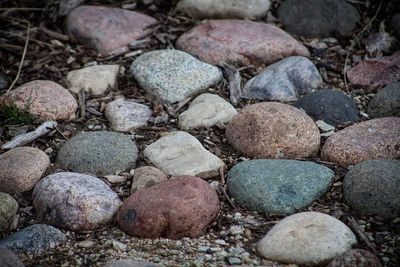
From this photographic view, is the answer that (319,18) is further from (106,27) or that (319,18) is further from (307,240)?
(307,240)

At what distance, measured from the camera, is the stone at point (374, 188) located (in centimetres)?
250

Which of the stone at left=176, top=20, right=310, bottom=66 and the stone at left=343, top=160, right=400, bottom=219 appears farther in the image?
the stone at left=176, top=20, right=310, bottom=66

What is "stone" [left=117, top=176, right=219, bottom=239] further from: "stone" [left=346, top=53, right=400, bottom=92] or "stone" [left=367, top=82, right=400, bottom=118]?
"stone" [left=346, top=53, right=400, bottom=92]

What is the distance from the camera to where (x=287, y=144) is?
117 inches

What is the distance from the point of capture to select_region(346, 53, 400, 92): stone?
144 inches

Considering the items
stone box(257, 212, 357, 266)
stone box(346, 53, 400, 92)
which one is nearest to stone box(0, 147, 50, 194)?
stone box(257, 212, 357, 266)

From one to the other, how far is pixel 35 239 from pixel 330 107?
1904 mm

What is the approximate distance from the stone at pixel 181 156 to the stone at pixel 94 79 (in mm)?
769

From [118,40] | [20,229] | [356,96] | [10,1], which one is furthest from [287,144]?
[10,1]

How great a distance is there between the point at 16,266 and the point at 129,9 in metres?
2.78

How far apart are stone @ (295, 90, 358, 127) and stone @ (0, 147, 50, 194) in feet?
5.27

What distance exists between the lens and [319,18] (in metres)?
4.22

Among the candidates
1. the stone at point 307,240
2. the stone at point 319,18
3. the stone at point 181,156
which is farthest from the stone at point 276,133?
the stone at point 319,18

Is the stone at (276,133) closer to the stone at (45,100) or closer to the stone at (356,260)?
the stone at (356,260)
